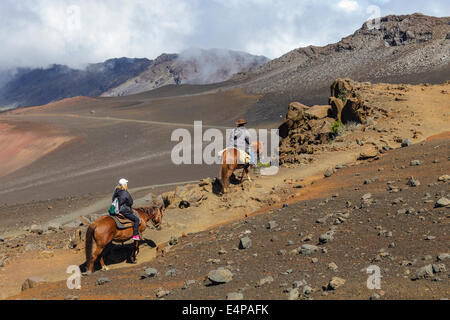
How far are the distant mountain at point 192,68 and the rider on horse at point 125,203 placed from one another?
152m

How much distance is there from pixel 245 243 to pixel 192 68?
169 metres

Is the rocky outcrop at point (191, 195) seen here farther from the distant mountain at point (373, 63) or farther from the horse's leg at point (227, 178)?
the distant mountain at point (373, 63)

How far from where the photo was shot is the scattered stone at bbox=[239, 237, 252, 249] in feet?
24.0

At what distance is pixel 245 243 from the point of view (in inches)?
288

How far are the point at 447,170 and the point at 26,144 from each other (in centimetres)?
3974

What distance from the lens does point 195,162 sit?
30.3m

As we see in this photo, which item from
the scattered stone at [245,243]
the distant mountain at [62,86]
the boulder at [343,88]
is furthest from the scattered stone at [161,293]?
the distant mountain at [62,86]

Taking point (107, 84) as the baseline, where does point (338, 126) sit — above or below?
below

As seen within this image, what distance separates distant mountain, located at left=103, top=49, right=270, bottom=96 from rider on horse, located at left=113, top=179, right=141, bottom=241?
152 m

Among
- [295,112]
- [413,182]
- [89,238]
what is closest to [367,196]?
[413,182]

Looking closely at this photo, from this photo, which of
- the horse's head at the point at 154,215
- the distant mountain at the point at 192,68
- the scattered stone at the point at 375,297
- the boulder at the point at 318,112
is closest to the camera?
the scattered stone at the point at 375,297

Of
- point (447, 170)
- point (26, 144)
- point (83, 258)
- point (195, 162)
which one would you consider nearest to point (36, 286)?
point (83, 258)

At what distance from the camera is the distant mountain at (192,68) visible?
162 meters
